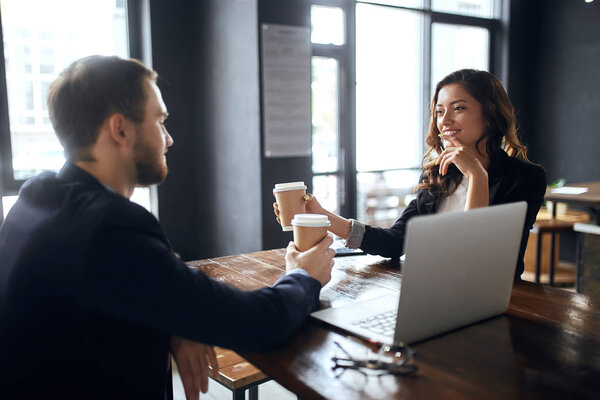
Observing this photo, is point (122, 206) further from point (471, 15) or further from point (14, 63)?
point (471, 15)

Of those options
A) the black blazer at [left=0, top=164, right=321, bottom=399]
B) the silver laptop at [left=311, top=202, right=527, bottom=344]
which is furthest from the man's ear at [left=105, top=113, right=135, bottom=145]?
the silver laptop at [left=311, top=202, right=527, bottom=344]

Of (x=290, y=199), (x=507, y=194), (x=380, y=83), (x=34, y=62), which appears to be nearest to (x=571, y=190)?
(x=380, y=83)

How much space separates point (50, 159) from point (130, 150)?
2858 millimetres

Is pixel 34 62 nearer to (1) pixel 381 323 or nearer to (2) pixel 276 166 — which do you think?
(2) pixel 276 166

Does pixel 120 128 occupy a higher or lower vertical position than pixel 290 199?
higher

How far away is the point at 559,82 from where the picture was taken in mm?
5184

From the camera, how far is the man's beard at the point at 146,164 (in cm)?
108

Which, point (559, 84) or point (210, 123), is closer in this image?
point (210, 123)

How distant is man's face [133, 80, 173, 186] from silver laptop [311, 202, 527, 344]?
0.48 metres

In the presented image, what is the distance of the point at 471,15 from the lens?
5.11 metres

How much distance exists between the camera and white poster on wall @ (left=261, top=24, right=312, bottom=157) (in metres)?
3.57

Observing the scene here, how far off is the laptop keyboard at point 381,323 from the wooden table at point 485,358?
0.20 ft

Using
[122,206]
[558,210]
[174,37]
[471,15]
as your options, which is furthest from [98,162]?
[471,15]

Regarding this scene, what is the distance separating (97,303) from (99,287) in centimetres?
3
